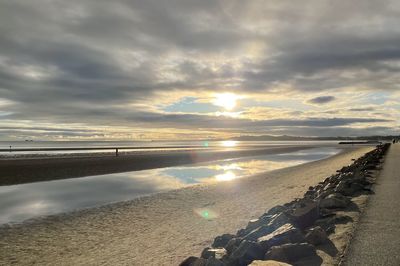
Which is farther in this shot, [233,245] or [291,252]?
[233,245]

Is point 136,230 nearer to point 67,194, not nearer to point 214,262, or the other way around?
point 214,262

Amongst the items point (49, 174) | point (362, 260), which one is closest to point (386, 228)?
point (362, 260)

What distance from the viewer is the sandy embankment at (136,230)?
852 centimetres

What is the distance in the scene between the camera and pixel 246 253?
6.54 m

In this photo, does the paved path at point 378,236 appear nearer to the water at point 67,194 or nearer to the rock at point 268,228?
the rock at point 268,228

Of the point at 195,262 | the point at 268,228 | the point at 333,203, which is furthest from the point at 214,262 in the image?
the point at 333,203

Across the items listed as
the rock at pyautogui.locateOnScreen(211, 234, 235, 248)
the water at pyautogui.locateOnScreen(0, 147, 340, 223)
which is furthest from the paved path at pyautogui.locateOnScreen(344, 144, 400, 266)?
the water at pyautogui.locateOnScreen(0, 147, 340, 223)

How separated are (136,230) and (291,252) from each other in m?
5.77

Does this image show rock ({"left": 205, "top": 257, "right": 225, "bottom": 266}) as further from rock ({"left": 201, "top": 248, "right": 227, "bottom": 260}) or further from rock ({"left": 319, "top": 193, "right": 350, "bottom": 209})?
rock ({"left": 319, "top": 193, "right": 350, "bottom": 209})

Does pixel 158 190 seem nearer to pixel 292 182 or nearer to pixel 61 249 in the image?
pixel 292 182

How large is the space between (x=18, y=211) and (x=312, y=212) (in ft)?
36.7

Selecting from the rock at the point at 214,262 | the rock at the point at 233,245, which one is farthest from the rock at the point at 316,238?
the rock at the point at 214,262

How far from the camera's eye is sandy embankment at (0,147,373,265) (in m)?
8.52

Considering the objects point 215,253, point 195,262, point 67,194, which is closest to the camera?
point 195,262
